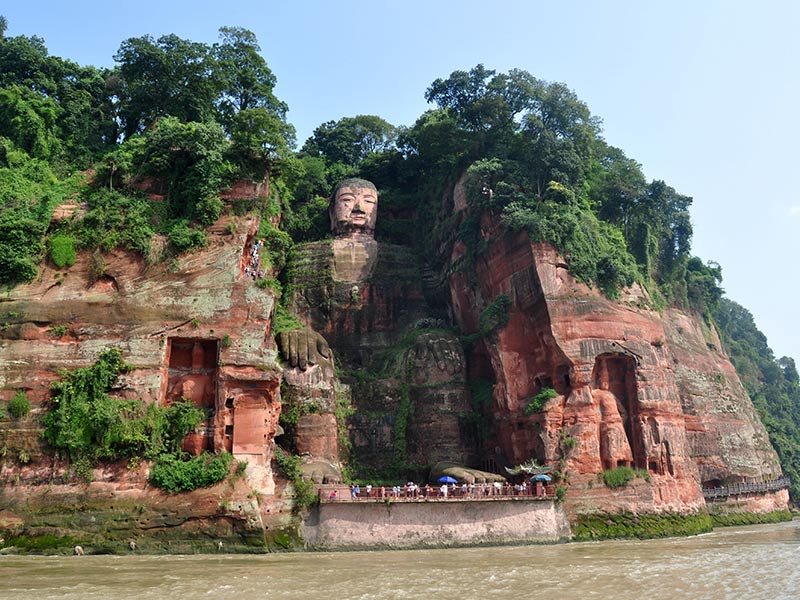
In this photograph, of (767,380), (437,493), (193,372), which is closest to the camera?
(193,372)

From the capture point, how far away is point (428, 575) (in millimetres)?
21250

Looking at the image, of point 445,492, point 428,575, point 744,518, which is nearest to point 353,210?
point 445,492

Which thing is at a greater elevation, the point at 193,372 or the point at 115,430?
the point at 193,372

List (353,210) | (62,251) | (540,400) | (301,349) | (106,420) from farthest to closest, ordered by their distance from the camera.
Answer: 1. (353,210)
2. (301,349)
3. (540,400)
4. (62,251)
5. (106,420)

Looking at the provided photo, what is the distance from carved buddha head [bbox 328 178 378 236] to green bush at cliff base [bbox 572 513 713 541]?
2342 centimetres

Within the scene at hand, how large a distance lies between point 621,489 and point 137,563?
847 inches

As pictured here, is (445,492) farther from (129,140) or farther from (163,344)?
(129,140)

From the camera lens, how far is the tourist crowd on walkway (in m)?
29.8

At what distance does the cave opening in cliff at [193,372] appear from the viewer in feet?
95.7

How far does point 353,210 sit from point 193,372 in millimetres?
20077

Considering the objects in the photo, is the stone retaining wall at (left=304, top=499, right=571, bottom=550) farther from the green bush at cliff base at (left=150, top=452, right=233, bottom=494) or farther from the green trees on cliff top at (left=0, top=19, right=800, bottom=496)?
the green trees on cliff top at (left=0, top=19, right=800, bottom=496)

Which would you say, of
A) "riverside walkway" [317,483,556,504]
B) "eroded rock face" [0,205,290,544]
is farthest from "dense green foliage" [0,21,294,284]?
"riverside walkway" [317,483,556,504]

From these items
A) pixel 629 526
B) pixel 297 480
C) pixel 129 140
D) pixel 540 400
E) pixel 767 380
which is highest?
pixel 129 140

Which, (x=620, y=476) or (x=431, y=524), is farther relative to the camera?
(x=620, y=476)
